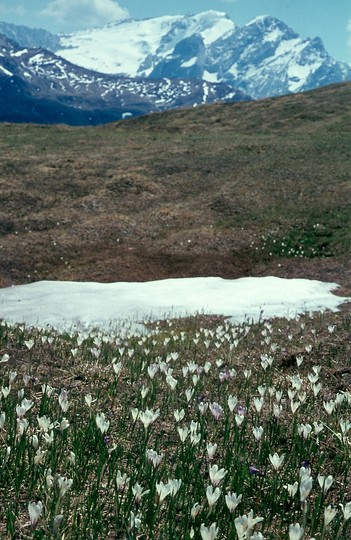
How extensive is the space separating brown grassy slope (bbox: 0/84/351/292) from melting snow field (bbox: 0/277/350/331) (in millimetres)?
4681

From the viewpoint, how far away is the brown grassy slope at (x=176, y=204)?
3428 centimetres

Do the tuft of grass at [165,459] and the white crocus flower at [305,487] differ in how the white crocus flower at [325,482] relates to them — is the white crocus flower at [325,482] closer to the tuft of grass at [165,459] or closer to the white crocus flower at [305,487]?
the tuft of grass at [165,459]

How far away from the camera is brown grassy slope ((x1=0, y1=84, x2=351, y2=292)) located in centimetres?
3428

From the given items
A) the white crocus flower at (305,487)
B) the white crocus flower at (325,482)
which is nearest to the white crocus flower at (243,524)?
the white crocus flower at (305,487)

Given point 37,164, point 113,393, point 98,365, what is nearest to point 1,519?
point 113,393

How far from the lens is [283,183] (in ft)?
155

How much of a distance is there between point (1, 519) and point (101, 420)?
1.07 metres

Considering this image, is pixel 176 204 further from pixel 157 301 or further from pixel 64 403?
pixel 64 403

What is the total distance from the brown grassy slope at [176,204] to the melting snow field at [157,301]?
4.68m

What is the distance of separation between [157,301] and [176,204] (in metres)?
23.1

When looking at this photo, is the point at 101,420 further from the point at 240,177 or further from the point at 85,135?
the point at 85,135

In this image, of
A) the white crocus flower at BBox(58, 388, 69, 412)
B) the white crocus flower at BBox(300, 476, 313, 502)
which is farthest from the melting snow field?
the white crocus flower at BBox(300, 476, 313, 502)

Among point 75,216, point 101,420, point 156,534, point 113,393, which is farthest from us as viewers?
point 75,216

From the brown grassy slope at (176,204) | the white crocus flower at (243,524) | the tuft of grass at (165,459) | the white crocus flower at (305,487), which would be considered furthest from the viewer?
the brown grassy slope at (176,204)
